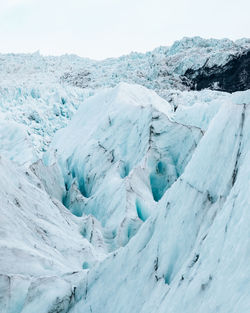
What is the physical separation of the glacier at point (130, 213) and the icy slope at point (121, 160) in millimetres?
36

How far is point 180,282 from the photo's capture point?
375 cm

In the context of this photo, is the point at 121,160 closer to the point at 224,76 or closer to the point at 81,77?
the point at 224,76

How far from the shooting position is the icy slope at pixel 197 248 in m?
3.03

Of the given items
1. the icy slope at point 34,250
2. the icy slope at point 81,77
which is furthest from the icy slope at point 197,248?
the icy slope at point 81,77

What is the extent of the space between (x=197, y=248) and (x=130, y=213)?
18.2 feet

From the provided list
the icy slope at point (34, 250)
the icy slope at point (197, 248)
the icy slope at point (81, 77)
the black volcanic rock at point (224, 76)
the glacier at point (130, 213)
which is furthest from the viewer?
the black volcanic rock at point (224, 76)

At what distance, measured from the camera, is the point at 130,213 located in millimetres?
9375

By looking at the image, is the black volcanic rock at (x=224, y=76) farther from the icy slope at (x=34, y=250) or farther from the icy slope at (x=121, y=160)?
the icy slope at (x=34, y=250)

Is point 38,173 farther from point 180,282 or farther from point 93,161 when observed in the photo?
point 180,282

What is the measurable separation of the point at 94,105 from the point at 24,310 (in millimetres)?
11157

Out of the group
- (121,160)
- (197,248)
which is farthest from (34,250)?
(121,160)

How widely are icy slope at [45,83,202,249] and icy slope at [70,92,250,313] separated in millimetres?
3833

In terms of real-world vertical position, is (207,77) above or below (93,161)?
above

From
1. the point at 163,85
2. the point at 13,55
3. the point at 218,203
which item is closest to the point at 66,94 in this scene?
the point at 163,85
